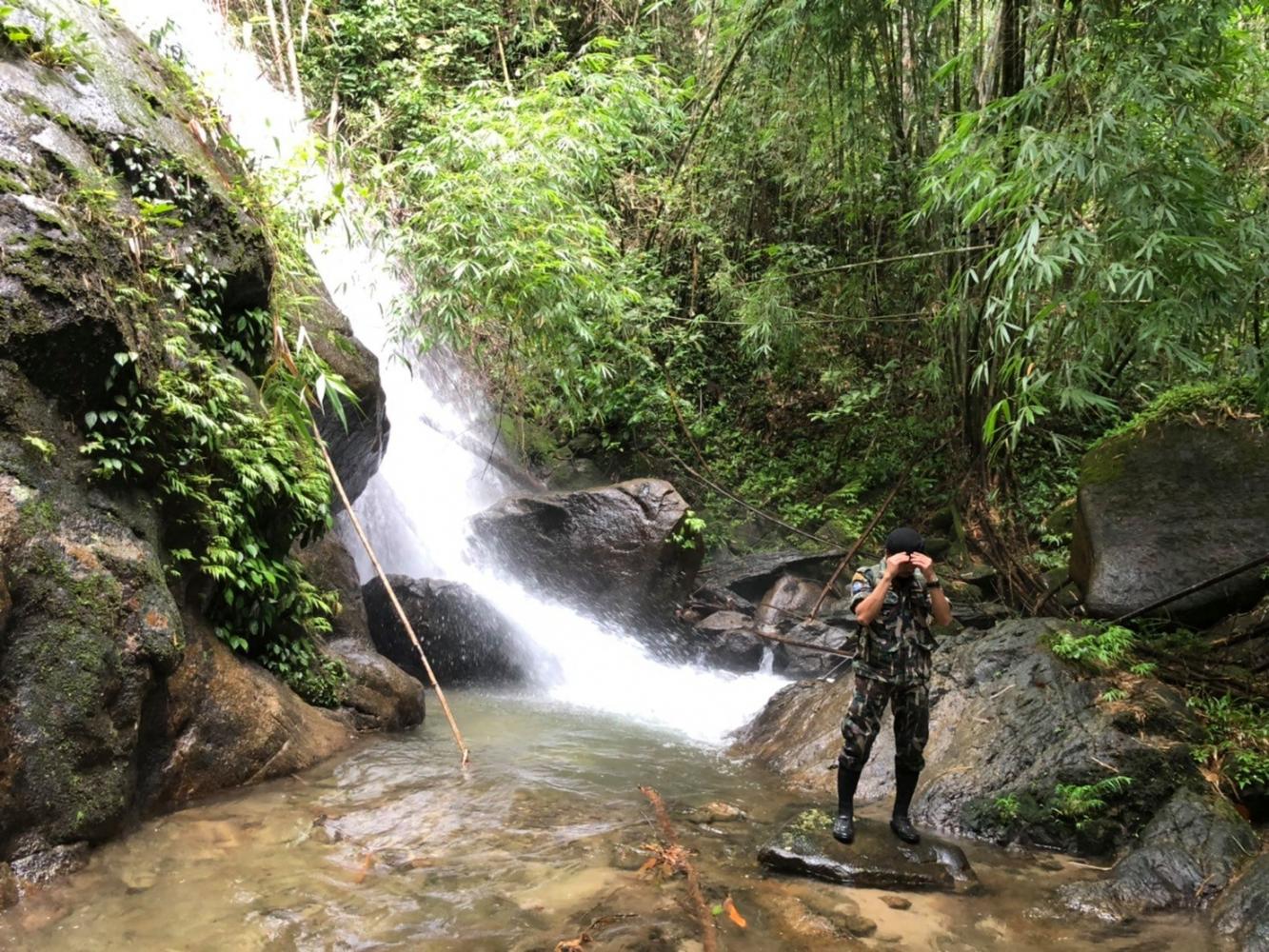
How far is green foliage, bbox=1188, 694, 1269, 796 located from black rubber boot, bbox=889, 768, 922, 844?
1.74 metres

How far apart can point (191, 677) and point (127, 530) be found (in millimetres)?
820

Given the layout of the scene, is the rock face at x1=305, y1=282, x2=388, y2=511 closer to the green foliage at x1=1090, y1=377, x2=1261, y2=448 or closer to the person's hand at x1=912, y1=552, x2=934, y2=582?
the person's hand at x1=912, y1=552, x2=934, y2=582

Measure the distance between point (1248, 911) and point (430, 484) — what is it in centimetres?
897

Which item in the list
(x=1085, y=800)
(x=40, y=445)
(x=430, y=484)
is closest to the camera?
(x=40, y=445)

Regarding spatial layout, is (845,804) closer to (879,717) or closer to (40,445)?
(879,717)

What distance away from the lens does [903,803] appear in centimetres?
381

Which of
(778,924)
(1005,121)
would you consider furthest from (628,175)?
(778,924)

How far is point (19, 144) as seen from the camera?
4059 mm

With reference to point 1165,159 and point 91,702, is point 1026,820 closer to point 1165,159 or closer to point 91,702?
point 1165,159

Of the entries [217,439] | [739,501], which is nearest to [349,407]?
[217,439]

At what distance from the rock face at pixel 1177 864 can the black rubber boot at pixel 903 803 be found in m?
0.66

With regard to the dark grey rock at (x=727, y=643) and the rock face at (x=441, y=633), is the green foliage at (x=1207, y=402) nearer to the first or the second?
the dark grey rock at (x=727, y=643)

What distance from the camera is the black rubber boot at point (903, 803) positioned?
3.77m

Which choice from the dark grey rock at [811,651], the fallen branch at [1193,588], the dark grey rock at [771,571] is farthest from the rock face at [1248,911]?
the dark grey rock at [771,571]
